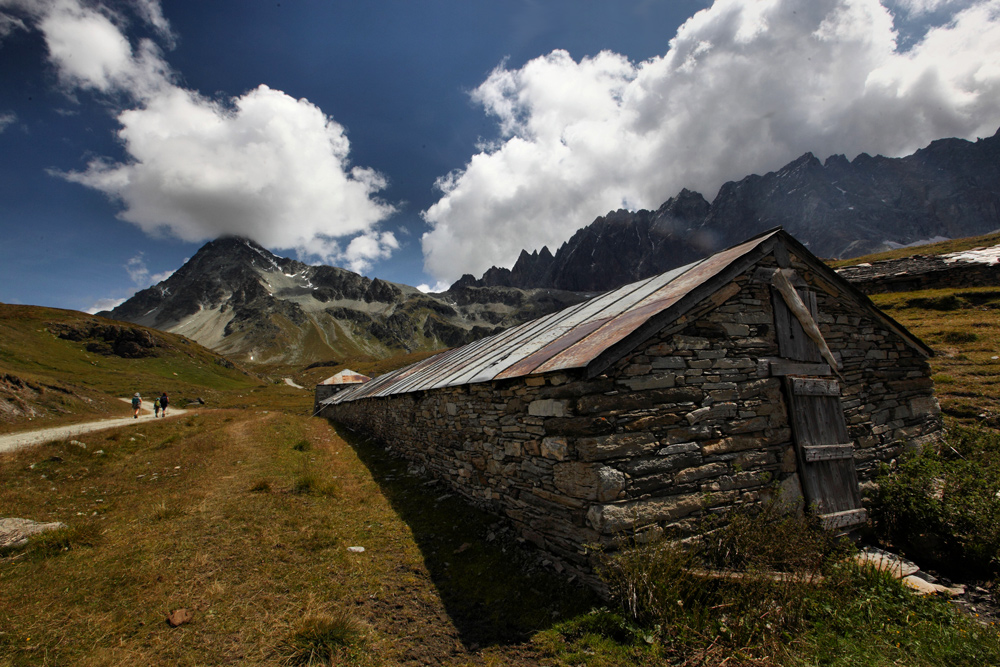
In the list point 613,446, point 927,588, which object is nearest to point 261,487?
point 613,446

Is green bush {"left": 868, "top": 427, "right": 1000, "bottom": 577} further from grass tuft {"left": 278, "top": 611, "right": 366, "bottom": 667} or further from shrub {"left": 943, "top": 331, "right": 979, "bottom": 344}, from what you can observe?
shrub {"left": 943, "top": 331, "right": 979, "bottom": 344}

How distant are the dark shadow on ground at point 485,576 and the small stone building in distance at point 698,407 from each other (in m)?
0.36

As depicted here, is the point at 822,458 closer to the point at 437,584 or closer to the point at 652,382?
the point at 652,382

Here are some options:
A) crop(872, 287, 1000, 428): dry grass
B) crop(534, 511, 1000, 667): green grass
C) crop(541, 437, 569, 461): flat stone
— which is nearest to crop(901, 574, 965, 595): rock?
crop(534, 511, 1000, 667): green grass

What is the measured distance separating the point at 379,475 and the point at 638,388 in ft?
28.2

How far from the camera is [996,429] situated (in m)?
8.98

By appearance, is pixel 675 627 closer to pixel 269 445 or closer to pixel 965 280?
pixel 269 445

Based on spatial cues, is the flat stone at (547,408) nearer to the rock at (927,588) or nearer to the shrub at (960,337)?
the rock at (927,588)

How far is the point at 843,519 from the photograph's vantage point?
20.2ft

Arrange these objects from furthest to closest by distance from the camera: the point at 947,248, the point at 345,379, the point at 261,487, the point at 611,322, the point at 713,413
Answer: the point at 947,248, the point at 345,379, the point at 261,487, the point at 611,322, the point at 713,413

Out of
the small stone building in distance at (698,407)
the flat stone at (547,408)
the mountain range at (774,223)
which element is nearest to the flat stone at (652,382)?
the small stone building in distance at (698,407)

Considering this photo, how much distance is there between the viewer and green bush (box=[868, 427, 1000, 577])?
5.22m

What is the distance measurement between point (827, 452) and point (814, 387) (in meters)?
1.06

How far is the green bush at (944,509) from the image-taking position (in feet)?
17.1
